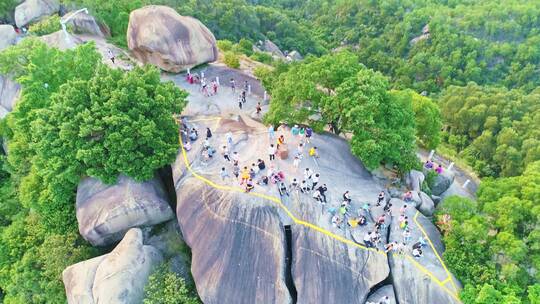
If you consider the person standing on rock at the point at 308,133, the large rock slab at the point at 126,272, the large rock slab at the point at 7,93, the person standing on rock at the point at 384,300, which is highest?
the person standing on rock at the point at 308,133

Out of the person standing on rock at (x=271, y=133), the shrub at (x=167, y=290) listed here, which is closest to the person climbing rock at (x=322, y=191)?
the person standing on rock at (x=271, y=133)

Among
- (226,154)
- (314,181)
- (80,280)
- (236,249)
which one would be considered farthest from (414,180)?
(80,280)

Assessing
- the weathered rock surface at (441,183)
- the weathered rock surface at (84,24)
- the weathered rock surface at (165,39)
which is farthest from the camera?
the weathered rock surface at (84,24)

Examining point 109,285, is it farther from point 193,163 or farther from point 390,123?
point 390,123

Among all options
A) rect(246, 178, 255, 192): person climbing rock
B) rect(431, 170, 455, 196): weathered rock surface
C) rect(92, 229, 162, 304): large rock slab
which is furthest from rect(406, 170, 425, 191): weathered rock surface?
rect(92, 229, 162, 304): large rock slab

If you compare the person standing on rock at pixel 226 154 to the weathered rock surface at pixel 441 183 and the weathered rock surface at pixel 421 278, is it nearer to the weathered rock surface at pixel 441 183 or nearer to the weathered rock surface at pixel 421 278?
the weathered rock surface at pixel 421 278

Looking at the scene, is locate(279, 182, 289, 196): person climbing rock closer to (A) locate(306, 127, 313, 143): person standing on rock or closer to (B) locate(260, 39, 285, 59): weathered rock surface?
(A) locate(306, 127, 313, 143): person standing on rock

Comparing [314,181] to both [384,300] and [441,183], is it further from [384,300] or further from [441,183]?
[441,183]
